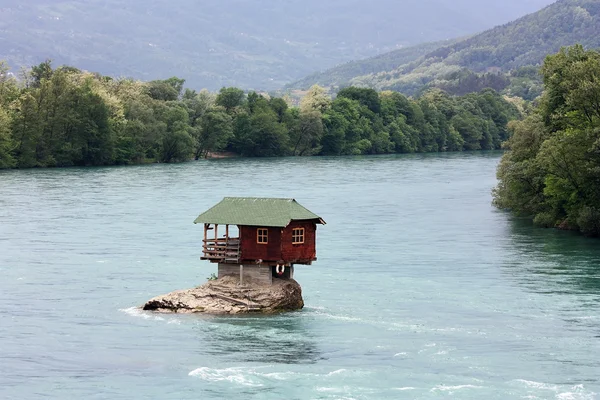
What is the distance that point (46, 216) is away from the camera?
95438 mm

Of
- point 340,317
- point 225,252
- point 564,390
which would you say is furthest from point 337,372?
point 225,252

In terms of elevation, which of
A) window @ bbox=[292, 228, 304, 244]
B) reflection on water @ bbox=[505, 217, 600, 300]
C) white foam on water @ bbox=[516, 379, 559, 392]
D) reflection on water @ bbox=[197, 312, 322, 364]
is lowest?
white foam on water @ bbox=[516, 379, 559, 392]

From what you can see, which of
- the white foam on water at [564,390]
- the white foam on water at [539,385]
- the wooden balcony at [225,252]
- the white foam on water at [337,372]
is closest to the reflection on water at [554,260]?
the wooden balcony at [225,252]

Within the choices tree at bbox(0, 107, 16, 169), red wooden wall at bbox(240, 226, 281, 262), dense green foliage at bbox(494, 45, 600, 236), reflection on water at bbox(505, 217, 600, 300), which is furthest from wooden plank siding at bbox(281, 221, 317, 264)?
tree at bbox(0, 107, 16, 169)

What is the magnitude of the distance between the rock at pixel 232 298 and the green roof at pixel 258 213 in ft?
9.66

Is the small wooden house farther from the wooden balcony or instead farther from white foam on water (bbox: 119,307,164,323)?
white foam on water (bbox: 119,307,164,323)

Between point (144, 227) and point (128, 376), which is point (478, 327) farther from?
point (144, 227)

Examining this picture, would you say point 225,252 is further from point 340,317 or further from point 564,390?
point 564,390

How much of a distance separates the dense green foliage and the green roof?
33.4 m

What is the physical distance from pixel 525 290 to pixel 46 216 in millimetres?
49336

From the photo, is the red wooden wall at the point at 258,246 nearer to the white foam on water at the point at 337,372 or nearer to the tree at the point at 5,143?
the white foam on water at the point at 337,372

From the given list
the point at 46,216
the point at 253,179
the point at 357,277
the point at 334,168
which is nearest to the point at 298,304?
the point at 357,277

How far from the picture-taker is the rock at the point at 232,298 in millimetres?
53281

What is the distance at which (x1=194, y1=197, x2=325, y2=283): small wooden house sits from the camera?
54031 mm
